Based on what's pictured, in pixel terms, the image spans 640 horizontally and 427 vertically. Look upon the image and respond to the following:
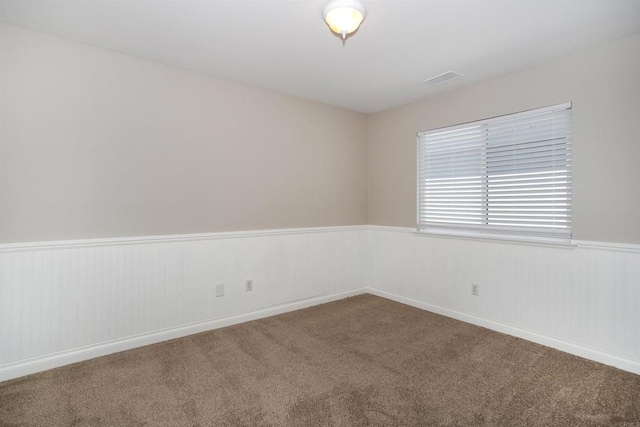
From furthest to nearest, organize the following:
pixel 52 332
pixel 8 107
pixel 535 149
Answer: pixel 535 149, pixel 52 332, pixel 8 107

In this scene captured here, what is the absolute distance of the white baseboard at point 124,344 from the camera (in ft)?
7.80

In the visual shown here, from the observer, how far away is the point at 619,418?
1917mm

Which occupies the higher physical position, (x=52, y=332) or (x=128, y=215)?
(x=128, y=215)

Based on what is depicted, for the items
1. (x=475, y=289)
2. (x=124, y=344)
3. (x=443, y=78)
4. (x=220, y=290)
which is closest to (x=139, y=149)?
(x=220, y=290)

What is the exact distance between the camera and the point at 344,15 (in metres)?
2.07

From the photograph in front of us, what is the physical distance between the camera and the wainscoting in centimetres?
246

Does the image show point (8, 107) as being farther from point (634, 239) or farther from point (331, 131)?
point (634, 239)

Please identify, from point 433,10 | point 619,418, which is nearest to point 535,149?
point 433,10

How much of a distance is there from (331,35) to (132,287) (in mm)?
2711

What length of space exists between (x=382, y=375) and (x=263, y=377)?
2.90 feet

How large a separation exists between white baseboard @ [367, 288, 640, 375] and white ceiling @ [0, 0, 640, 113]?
2498 millimetres

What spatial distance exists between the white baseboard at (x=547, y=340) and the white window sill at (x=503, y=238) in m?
0.83

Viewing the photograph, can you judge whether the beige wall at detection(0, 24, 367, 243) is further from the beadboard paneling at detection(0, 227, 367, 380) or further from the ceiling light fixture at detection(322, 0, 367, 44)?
the ceiling light fixture at detection(322, 0, 367, 44)

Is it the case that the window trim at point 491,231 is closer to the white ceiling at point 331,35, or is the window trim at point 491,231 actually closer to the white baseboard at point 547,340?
the white ceiling at point 331,35
